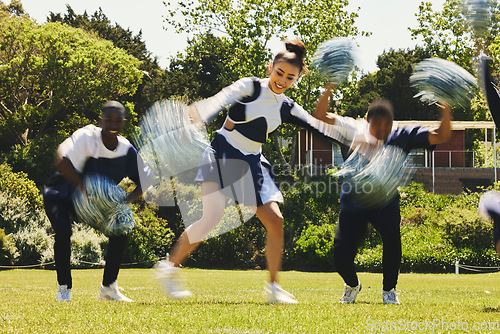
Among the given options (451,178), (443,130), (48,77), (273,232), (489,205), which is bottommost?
(273,232)

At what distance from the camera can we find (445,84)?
562 cm

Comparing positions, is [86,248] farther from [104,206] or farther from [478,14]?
[478,14]

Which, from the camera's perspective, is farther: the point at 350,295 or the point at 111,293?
the point at 111,293

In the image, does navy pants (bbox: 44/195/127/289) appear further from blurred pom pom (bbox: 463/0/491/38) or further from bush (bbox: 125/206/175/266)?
bush (bbox: 125/206/175/266)

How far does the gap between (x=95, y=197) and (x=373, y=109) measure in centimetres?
290

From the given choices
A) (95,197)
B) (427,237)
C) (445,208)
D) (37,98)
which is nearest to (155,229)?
(427,237)

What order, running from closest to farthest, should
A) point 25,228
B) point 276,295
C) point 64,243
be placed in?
point 276,295, point 64,243, point 25,228

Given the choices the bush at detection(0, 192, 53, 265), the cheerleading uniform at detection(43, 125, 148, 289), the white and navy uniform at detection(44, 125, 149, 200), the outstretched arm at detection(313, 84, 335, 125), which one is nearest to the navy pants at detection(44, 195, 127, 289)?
the cheerleading uniform at detection(43, 125, 148, 289)

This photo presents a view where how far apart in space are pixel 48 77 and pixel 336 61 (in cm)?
3343

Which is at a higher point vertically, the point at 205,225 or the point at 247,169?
the point at 247,169

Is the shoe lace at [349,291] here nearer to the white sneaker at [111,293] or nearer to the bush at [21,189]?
the white sneaker at [111,293]

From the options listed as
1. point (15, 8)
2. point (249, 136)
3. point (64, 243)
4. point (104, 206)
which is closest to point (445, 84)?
point (249, 136)

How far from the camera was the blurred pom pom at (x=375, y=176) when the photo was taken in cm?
582

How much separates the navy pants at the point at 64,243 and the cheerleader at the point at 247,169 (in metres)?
0.97
